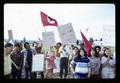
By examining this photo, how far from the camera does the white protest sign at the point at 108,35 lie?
8.83 feet

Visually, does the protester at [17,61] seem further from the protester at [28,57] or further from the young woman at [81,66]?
the young woman at [81,66]

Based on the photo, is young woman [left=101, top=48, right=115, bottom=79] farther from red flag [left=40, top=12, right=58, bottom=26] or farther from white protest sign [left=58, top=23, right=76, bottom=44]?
red flag [left=40, top=12, right=58, bottom=26]

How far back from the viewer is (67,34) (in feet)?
8.87

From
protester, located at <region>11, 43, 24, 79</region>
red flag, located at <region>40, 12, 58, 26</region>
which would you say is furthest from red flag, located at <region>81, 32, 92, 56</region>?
protester, located at <region>11, 43, 24, 79</region>

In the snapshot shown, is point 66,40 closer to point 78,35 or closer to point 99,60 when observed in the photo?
point 78,35

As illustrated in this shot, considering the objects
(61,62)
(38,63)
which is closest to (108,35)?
(61,62)

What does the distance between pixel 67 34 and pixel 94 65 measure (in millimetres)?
359

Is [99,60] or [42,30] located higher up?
[42,30]

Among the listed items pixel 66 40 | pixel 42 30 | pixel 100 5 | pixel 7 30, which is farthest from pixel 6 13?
pixel 100 5

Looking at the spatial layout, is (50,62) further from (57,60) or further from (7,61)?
(7,61)

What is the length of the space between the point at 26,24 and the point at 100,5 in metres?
0.66

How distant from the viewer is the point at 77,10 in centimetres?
269
